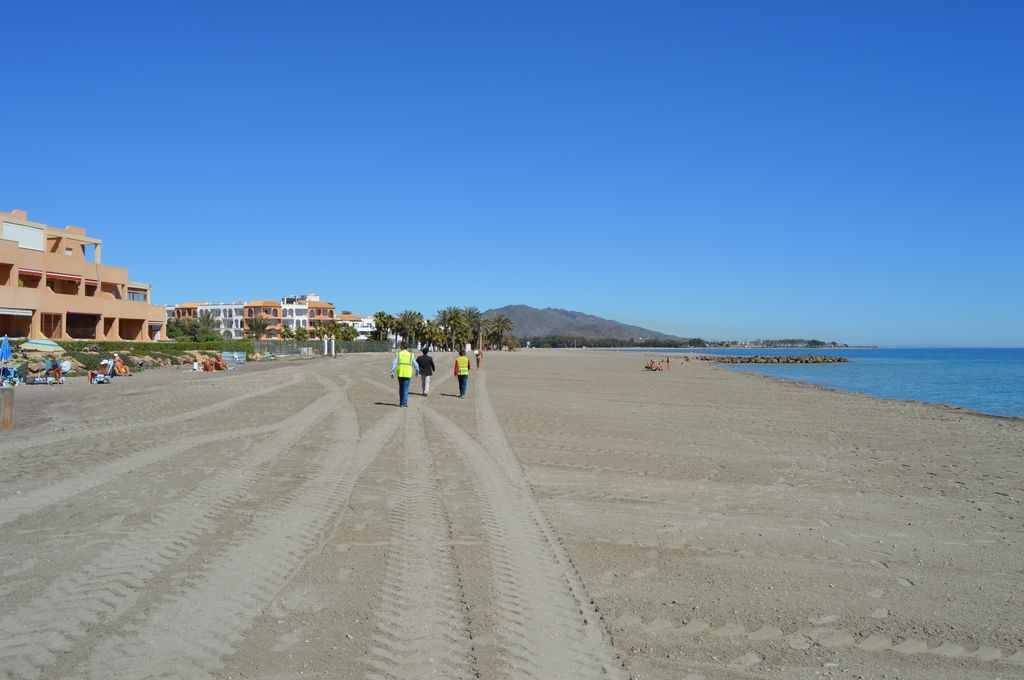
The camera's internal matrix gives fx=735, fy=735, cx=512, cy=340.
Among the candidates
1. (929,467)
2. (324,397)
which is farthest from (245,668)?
(324,397)

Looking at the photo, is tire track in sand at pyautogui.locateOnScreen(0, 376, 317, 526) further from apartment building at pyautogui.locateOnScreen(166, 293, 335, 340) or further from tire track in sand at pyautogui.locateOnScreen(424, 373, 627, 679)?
apartment building at pyautogui.locateOnScreen(166, 293, 335, 340)

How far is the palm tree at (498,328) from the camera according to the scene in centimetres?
13610

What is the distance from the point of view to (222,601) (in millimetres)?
4660

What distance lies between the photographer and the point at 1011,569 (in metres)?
5.83

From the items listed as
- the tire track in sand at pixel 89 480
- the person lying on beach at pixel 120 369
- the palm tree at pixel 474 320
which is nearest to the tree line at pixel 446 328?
the palm tree at pixel 474 320

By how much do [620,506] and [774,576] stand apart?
7.87 ft

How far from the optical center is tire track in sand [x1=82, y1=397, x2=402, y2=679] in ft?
12.6

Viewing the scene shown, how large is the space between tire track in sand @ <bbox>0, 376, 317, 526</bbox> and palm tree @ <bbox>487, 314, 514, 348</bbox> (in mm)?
122825

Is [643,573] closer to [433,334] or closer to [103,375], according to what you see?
[103,375]

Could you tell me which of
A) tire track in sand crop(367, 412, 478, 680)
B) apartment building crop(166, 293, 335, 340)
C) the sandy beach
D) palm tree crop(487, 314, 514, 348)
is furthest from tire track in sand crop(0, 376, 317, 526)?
palm tree crop(487, 314, 514, 348)

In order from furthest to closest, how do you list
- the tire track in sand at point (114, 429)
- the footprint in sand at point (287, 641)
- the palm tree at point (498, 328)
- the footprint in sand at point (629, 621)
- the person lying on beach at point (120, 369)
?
the palm tree at point (498, 328)
the person lying on beach at point (120, 369)
the tire track in sand at point (114, 429)
the footprint in sand at point (629, 621)
the footprint in sand at point (287, 641)

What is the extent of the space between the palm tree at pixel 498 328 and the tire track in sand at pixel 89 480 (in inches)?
4836

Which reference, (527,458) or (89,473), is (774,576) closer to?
(527,458)

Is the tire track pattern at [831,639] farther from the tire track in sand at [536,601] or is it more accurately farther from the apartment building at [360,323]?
the apartment building at [360,323]
